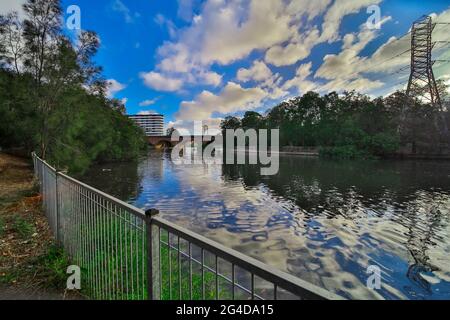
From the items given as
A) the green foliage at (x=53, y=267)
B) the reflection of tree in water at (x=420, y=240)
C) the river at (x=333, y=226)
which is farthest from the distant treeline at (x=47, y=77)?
the reflection of tree in water at (x=420, y=240)

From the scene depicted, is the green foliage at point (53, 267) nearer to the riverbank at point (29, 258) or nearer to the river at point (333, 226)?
the riverbank at point (29, 258)

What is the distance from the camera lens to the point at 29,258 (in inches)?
170

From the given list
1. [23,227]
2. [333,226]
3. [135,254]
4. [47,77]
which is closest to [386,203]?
[333,226]

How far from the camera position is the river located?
6168 millimetres

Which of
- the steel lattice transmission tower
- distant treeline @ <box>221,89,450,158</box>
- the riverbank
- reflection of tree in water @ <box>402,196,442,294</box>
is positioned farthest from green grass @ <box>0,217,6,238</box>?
the steel lattice transmission tower

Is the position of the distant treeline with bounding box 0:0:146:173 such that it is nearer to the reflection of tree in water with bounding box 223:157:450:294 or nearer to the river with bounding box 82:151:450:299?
the river with bounding box 82:151:450:299

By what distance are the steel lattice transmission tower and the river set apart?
36787 mm

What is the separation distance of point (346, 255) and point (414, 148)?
47.0 metres

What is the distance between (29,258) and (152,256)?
11.6 ft

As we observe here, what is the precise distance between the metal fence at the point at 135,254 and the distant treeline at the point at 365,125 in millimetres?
46312

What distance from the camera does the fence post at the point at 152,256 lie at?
2.17 m

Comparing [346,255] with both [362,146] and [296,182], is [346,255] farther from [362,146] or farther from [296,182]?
[362,146]

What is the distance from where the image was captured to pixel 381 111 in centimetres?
5009

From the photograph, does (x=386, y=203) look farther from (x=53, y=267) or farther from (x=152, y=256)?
(x=53, y=267)
